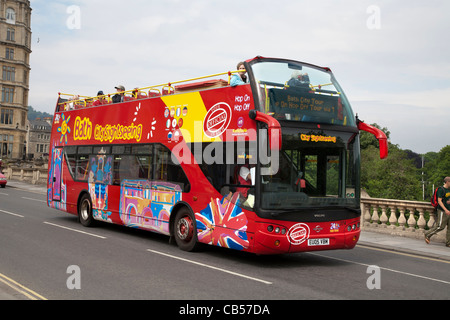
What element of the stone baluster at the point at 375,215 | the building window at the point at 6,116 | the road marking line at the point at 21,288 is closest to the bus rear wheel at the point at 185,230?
the road marking line at the point at 21,288

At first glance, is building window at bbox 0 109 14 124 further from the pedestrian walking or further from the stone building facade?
the pedestrian walking

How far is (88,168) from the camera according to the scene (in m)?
15.1

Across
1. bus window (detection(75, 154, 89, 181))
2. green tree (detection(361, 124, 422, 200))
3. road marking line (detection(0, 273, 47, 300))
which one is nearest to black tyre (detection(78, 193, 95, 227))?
bus window (detection(75, 154, 89, 181))

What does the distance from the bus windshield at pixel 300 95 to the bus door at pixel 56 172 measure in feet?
31.5

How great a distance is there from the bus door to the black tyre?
1.56 metres

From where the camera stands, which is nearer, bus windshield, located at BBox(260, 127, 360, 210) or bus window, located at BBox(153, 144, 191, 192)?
bus windshield, located at BBox(260, 127, 360, 210)

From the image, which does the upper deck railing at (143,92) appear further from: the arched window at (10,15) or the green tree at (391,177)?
the arched window at (10,15)

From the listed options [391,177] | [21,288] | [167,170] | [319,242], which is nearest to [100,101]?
[167,170]

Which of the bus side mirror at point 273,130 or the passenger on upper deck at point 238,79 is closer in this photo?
the bus side mirror at point 273,130

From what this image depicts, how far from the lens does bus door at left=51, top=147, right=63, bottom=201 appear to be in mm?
16609

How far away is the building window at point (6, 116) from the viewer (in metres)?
102

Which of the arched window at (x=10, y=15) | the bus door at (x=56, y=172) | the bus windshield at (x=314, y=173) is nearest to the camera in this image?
the bus windshield at (x=314, y=173)
